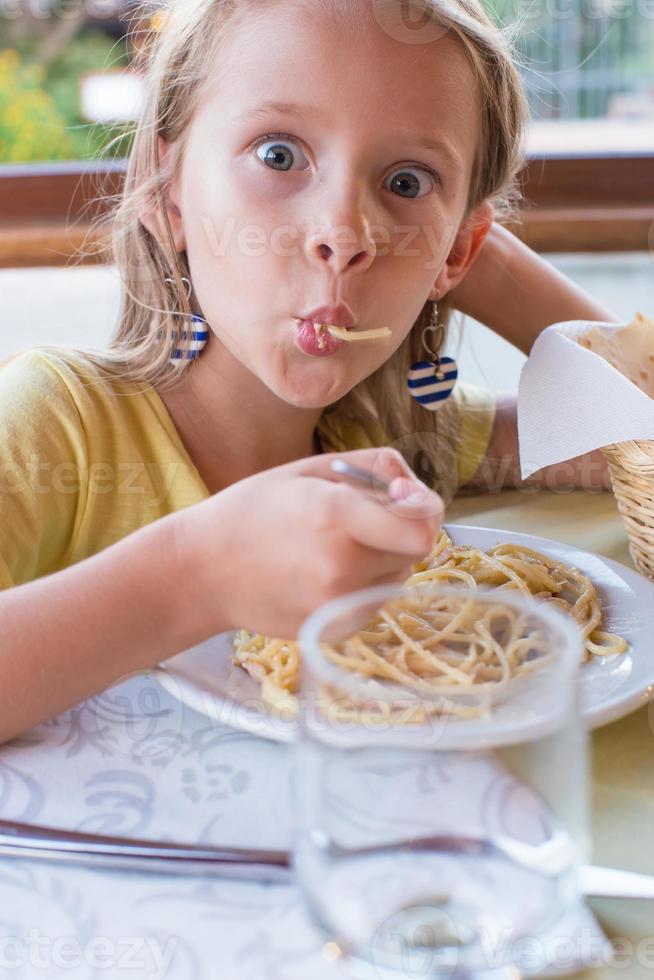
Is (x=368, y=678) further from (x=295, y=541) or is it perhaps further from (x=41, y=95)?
(x=41, y=95)

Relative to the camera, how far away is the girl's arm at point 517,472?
125 cm

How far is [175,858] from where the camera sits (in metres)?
0.54

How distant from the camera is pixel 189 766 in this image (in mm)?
655

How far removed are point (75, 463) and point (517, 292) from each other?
0.69m

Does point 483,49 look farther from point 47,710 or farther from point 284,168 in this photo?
point 47,710

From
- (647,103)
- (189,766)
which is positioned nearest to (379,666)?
(189,766)

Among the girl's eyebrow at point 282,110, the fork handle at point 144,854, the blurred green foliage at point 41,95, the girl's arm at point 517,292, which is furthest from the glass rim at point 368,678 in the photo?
the blurred green foliage at point 41,95

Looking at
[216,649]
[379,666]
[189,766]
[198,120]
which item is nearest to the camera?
[379,666]

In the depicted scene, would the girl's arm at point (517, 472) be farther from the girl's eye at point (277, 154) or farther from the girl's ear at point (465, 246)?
the girl's eye at point (277, 154)

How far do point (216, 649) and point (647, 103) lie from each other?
94.7 inches

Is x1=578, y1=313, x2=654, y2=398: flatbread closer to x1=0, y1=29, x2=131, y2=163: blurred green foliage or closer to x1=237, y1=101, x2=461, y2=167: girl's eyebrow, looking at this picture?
x1=237, y1=101, x2=461, y2=167: girl's eyebrow

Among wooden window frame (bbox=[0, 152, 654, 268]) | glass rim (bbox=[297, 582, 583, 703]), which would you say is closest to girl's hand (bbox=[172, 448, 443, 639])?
glass rim (bbox=[297, 582, 583, 703])

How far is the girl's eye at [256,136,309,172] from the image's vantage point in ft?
3.27

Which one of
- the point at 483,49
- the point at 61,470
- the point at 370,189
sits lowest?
the point at 61,470
